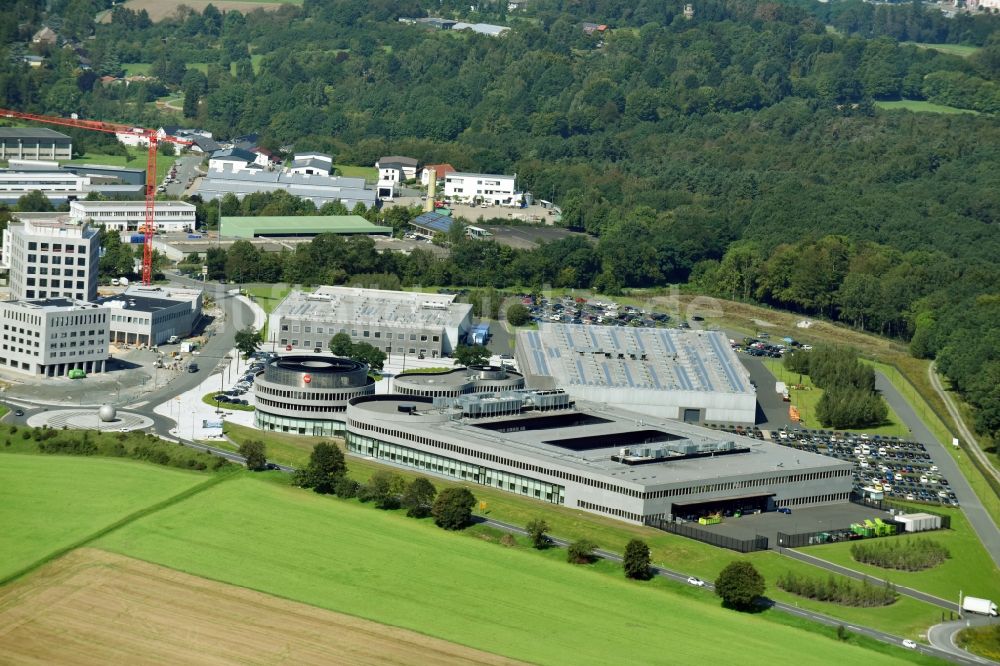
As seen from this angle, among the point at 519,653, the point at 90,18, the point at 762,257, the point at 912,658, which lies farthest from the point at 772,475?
the point at 90,18

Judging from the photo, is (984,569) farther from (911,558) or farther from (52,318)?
(52,318)

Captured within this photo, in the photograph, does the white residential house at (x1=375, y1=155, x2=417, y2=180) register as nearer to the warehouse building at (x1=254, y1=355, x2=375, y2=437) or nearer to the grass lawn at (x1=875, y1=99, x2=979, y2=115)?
the grass lawn at (x1=875, y1=99, x2=979, y2=115)

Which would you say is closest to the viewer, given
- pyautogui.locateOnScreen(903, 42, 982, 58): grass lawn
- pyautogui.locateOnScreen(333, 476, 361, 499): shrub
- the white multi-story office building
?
pyautogui.locateOnScreen(333, 476, 361, 499): shrub

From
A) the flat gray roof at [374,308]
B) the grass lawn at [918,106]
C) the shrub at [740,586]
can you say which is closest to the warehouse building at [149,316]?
the flat gray roof at [374,308]

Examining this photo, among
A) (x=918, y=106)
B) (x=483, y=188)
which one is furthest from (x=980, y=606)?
(x=918, y=106)

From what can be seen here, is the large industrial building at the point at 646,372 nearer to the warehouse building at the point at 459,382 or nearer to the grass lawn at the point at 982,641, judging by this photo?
the warehouse building at the point at 459,382

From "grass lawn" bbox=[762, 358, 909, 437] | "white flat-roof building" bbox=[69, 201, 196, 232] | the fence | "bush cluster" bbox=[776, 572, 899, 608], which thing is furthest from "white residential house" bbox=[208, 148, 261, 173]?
"bush cluster" bbox=[776, 572, 899, 608]
